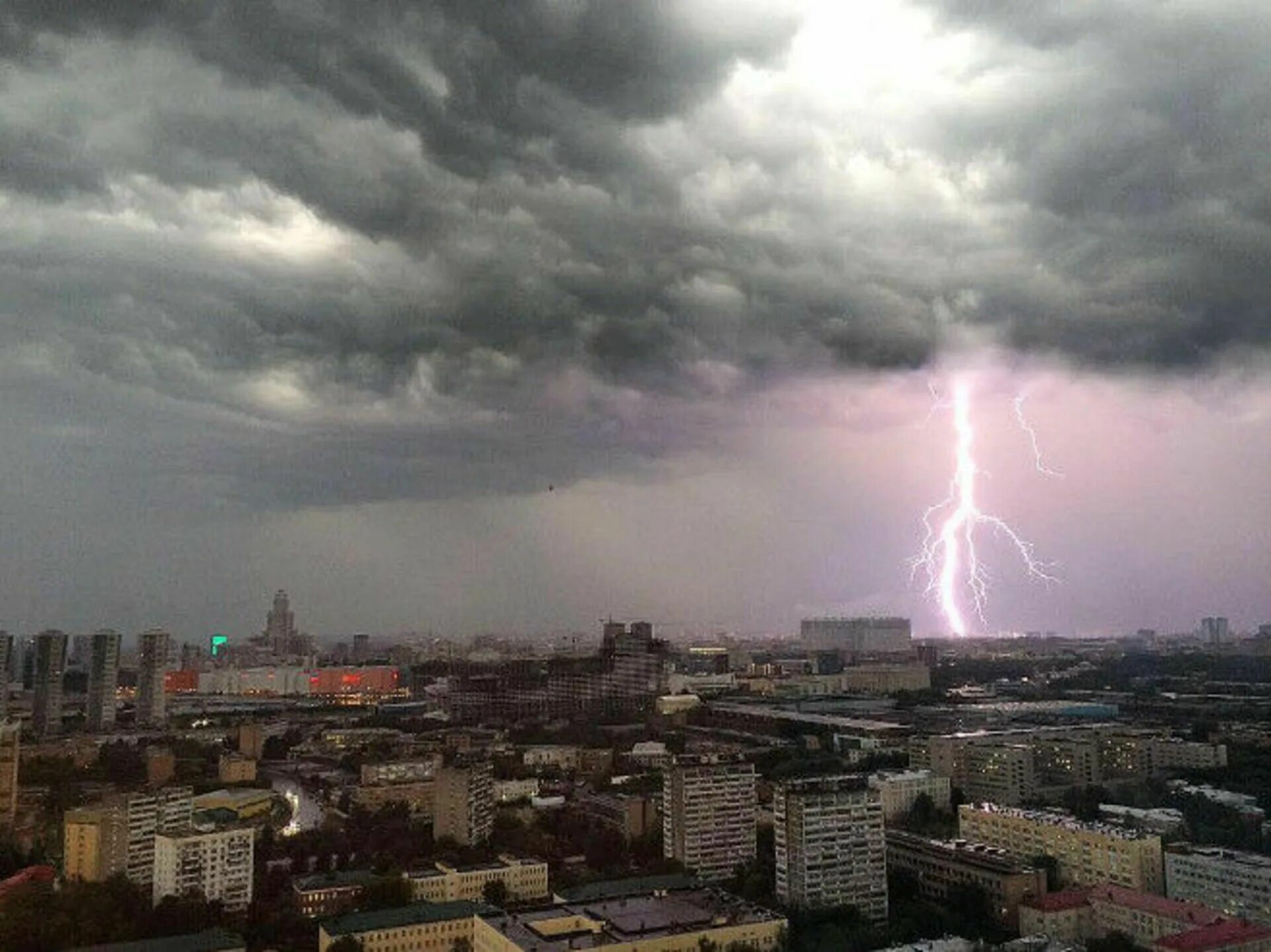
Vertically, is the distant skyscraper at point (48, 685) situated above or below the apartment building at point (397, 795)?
above

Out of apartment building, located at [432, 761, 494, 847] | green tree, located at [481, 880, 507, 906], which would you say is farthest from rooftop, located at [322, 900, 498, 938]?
apartment building, located at [432, 761, 494, 847]

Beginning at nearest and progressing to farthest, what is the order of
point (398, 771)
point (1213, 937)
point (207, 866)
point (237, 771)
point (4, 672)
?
point (1213, 937), point (207, 866), point (398, 771), point (237, 771), point (4, 672)

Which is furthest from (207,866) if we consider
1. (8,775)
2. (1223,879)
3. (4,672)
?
(4,672)

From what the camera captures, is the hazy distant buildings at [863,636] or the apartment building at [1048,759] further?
the hazy distant buildings at [863,636]

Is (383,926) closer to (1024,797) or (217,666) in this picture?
(1024,797)

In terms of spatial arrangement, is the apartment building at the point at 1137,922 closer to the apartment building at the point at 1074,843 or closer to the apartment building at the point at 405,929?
the apartment building at the point at 1074,843

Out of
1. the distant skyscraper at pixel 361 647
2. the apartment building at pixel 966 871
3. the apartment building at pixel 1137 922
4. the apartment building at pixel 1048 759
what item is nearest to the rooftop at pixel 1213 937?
the apartment building at pixel 1137 922

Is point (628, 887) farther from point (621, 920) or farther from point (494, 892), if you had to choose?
point (494, 892)

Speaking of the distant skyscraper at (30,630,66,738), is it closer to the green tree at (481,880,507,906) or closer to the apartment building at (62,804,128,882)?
the apartment building at (62,804,128,882)
